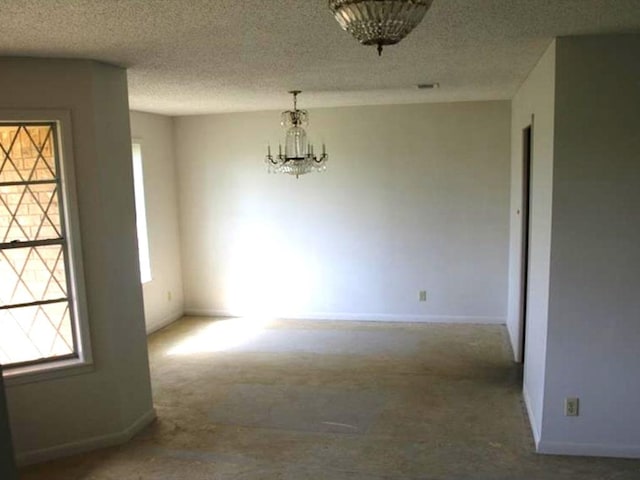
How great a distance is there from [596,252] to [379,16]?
7.61 feet

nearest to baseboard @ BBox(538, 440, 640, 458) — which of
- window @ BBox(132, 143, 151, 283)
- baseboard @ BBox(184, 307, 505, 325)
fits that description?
baseboard @ BBox(184, 307, 505, 325)

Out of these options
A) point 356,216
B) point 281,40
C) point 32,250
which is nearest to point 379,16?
point 281,40

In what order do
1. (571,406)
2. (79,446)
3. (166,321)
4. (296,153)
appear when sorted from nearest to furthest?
(571,406)
(79,446)
(296,153)
(166,321)

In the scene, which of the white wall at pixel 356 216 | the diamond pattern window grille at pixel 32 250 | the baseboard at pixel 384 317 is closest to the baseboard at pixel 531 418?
the baseboard at pixel 384 317

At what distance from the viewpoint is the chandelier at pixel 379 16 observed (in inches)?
51.1

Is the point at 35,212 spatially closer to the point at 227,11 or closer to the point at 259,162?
the point at 227,11

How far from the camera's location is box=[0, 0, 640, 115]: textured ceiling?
7.32 feet

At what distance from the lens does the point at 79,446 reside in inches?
135

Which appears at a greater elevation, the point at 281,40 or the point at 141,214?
the point at 281,40

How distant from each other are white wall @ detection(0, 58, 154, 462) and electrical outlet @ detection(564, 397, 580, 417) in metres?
2.77

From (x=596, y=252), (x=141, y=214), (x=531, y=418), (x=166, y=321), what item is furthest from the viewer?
(x=166, y=321)

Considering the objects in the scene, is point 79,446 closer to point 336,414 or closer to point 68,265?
point 68,265

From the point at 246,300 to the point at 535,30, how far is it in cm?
471

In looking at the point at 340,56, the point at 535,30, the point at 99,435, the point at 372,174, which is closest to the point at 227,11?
the point at 340,56
